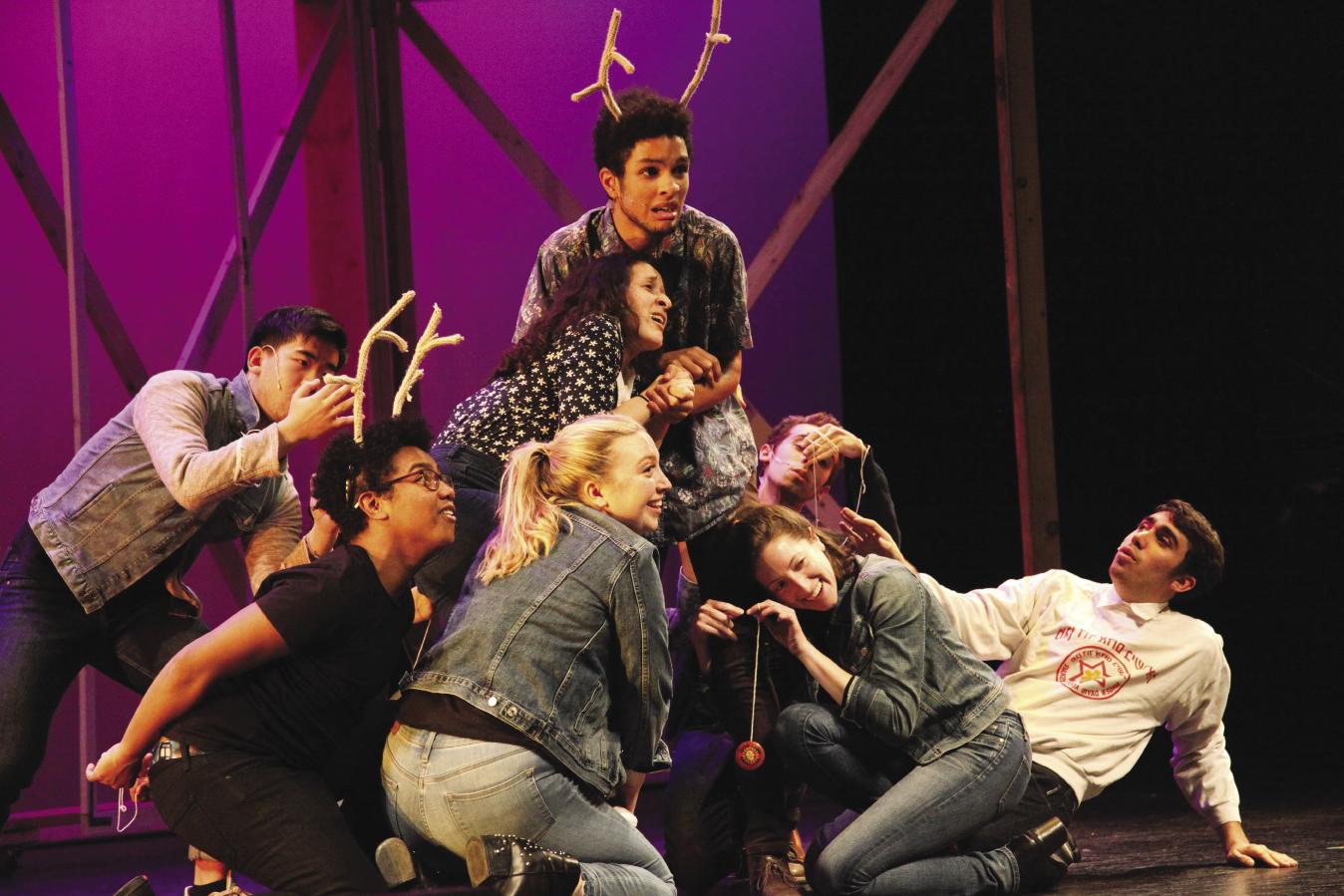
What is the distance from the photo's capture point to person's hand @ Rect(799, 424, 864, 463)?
12.2ft

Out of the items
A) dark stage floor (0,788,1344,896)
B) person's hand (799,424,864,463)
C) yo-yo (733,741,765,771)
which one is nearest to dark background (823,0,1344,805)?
dark stage floor (0,788,1344,896)

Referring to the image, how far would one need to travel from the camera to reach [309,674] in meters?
2.56

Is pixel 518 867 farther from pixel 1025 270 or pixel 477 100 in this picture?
pixel 477 100

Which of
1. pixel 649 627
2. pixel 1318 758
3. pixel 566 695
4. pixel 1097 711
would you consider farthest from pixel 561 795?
pixel 1318 758

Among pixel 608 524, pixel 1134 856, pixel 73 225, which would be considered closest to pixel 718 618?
pixel 608 524

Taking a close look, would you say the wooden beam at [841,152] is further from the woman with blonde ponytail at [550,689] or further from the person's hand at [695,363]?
the woman with blonde ponytail at [550,689]

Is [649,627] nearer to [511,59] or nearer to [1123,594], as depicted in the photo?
[1123,594]

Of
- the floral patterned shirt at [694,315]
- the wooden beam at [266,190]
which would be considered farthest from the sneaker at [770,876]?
the wooden beam at [266,190]

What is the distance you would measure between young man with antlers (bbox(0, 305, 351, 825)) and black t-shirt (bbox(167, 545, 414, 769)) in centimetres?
47

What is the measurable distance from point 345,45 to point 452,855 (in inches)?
132

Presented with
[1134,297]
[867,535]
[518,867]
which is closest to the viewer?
[518,867]

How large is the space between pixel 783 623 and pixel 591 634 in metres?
0.63

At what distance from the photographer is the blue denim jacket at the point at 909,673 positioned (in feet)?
9.89

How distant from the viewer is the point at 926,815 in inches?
118
